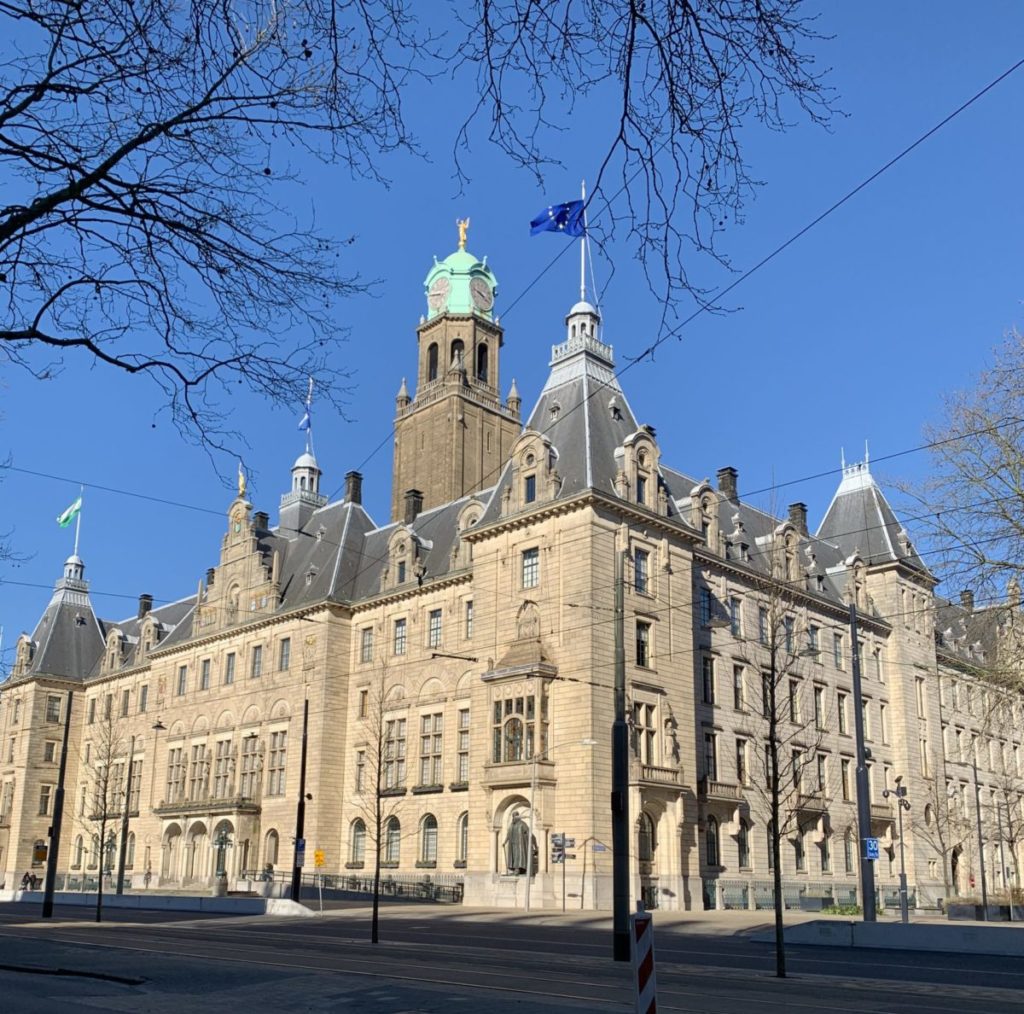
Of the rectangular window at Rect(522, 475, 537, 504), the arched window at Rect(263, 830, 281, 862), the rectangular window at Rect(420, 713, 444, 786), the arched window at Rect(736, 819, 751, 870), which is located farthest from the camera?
the arched window at Rect(263, 830, 281, 862)

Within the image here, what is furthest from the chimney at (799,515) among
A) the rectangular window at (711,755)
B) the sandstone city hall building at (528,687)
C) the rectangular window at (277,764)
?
the rectangular window at (277,764)

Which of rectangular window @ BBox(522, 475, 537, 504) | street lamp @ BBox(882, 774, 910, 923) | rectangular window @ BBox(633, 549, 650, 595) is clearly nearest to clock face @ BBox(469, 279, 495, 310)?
rectangular window @ BBox(522, 475, 537, 504)

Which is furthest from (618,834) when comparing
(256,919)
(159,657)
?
(159,657)

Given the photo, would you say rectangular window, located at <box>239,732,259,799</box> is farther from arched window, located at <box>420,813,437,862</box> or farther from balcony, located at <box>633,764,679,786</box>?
balcony, located at <box>633,764,679,786</box>

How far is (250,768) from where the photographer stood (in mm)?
62844

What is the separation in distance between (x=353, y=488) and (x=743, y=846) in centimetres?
3064

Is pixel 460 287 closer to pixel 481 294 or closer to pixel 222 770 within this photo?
pixel 481 294

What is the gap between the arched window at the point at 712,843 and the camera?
4981 cm

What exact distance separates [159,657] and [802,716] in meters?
41.2

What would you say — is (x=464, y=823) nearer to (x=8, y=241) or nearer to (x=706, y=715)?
(x=706, y=715)

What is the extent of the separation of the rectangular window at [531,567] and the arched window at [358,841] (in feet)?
53.2

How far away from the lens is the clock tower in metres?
76.1

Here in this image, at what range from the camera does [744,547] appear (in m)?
59.1

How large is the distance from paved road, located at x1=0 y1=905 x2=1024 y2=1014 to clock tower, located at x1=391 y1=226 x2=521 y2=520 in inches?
1852
